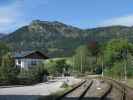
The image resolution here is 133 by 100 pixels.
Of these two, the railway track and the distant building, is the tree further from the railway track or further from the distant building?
the railway track

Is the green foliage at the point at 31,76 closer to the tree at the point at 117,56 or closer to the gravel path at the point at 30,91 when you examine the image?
Answer: the gravel path at the point at 30,91

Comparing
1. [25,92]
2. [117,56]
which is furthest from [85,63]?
[25,92]

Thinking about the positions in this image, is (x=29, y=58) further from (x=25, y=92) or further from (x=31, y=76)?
(x=25, y=92)

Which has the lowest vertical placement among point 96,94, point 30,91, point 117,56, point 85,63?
point 85,63

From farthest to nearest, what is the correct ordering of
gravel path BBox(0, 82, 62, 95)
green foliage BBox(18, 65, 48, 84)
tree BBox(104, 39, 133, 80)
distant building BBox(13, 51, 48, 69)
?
distant building BBox(13, 51, 48, 69)
tree BBox(104, 39, 133, 80)
green foliage BBox(18, 65, 48, 84)
gravel path BBox(0, 82, 62, 95)

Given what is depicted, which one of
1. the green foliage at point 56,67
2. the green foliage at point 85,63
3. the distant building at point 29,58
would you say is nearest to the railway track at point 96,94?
the green foliage at point 56,67

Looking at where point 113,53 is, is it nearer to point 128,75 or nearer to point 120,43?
point 120,43

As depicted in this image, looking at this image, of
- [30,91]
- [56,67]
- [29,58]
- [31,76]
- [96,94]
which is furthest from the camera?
[29,58]

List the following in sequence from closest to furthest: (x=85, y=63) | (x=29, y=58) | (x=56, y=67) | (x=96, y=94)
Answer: (x=96, y=94), (x=56, y=67), (x=29, y=58), (x=85, y=63)

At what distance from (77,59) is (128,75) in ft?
255

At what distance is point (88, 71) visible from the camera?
159750 mm

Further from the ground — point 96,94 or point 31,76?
point 96,94

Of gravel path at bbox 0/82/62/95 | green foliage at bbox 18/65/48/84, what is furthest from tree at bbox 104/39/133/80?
gravel path at bbox 0/82/62/95

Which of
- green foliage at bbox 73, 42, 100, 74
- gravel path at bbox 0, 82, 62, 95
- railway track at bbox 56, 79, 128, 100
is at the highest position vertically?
railway track at bbox 56, 79, 128, 100
